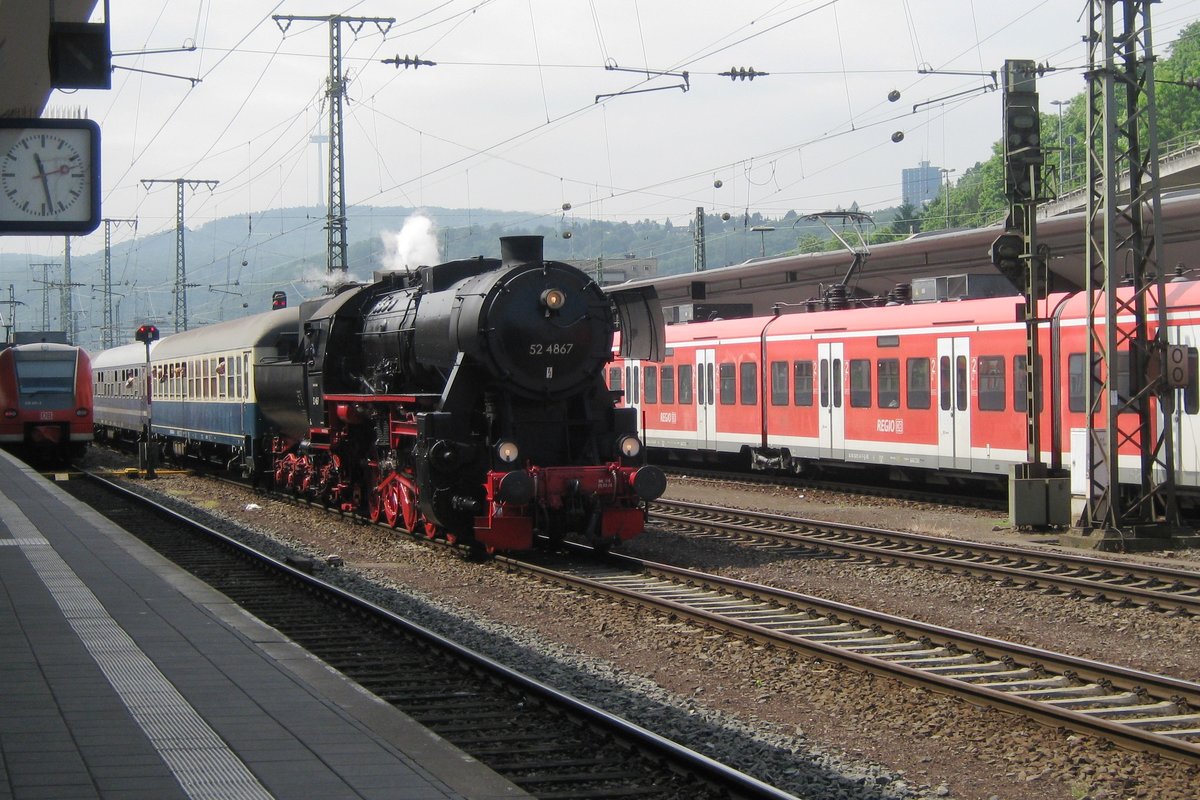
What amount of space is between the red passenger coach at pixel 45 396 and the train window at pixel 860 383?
776 inches

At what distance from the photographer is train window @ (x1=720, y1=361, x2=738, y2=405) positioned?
2595 centimetres

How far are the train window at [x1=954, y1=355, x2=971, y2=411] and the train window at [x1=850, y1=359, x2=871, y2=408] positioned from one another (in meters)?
2.11

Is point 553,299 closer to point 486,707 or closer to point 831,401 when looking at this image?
point 486,707

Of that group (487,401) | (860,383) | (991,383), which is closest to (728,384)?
(860,383)

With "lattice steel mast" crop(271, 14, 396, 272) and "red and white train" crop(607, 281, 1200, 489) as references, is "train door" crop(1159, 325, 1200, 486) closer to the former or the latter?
"red and white train" crop(607, 281, 1200, 489)

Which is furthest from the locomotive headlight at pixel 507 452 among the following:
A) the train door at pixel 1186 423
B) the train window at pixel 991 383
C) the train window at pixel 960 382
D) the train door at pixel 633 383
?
the train door at pixel 633 383

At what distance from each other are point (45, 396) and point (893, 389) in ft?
69.4

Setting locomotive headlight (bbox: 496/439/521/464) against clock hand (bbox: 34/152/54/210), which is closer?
clock hand (bbox: 34/152/54/210)

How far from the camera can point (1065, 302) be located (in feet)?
61.2

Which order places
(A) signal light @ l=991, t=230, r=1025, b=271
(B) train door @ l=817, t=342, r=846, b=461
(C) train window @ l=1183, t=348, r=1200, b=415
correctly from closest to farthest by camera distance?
(C) train window @ l=1183, t=348, r=1200, b=415 → (A) signal light @ l=991, t=230, r=1025, b=271 → (B) train door @ l=817, t=342, r=846, b=461

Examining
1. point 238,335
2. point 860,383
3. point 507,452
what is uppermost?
point 238,335

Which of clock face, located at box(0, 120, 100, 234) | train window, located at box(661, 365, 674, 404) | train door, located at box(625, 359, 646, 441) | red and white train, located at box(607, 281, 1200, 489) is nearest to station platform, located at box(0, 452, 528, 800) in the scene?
clock face, located at box(0, 120, 100, 234)

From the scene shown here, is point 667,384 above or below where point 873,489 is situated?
above

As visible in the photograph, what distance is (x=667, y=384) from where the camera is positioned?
93.5 feet
